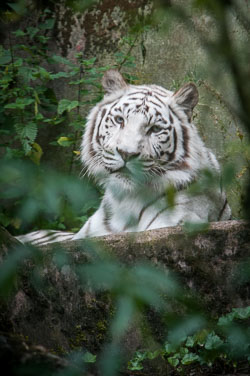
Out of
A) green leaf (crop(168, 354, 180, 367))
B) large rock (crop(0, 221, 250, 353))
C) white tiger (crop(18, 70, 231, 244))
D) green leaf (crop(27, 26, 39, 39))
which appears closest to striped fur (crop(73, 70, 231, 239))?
white tiger (crop(18, 70, 231, 244))

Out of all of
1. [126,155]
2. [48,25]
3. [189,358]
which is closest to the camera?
[189,358]

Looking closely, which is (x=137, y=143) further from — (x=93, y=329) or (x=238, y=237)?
(x=93, y=329)

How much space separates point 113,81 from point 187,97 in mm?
638

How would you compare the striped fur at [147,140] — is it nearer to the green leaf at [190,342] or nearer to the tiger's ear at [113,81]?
the tiger's ear at [113,81]

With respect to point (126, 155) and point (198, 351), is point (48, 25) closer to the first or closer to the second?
point (126, 155)

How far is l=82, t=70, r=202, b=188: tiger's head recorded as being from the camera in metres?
3.50

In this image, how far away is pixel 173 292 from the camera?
2.41 ft

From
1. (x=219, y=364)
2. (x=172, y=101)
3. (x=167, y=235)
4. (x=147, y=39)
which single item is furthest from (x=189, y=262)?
(x=147, y=39)

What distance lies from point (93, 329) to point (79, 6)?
1729mm

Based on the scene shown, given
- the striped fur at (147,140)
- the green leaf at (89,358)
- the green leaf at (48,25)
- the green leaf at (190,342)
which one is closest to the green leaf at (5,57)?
the green leaf at (48,25)

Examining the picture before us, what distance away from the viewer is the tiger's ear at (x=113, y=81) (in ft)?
13.4

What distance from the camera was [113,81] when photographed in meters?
4.17

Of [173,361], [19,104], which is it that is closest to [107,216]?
[19,104]

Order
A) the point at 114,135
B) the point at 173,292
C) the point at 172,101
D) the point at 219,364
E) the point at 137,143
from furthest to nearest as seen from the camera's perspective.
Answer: the point at 172,101, the point at 114,135, the point at 137,143, the point at 219,364, the point at 173,292
